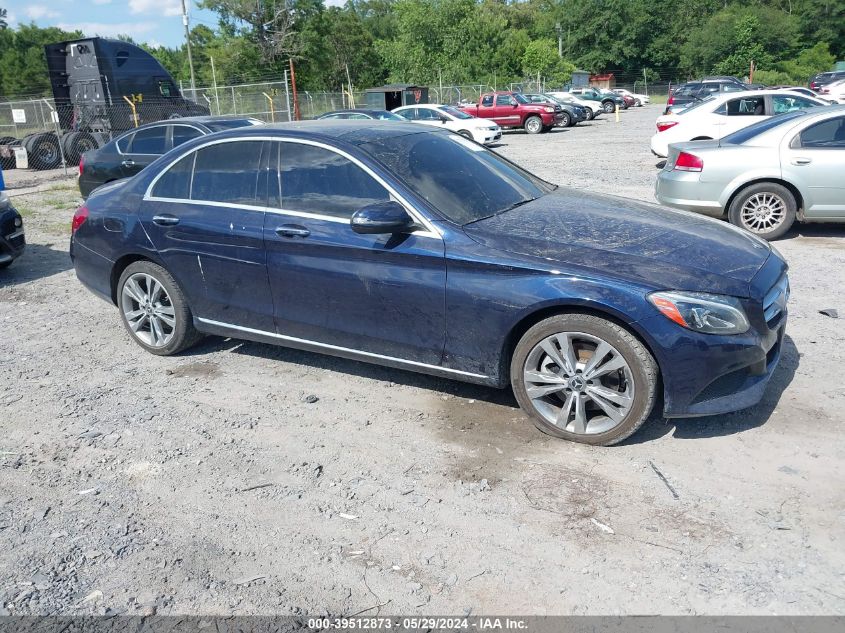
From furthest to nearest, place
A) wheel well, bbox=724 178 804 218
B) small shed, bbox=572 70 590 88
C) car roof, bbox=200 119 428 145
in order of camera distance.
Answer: small shed, bbox=572 70 590 88 → wheel well, bbox=724 178 804 218 → car roof, bbox=200 119 428 145

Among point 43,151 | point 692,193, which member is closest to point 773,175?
point 692,193

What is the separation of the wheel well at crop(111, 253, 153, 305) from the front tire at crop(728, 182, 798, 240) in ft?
21.6

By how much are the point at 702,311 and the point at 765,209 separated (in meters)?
→ 5.69

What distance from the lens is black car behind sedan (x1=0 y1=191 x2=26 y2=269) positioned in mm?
8172

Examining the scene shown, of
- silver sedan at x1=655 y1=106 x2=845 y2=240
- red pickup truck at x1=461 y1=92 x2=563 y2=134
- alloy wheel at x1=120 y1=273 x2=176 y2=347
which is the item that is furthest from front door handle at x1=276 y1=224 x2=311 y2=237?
red pickup truck at x1=461 y1=92 x2=563 y2=134

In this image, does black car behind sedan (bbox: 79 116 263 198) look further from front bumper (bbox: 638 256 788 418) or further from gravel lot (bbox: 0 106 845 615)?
front bumper (bbox: 638 256 788 418)

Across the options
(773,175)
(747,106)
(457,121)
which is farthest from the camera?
(457,121)

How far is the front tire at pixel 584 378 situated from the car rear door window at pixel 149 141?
924 cm

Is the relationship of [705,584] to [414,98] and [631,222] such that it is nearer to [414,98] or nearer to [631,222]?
[631,222]

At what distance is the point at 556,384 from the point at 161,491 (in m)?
2.16

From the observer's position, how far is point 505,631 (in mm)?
2783

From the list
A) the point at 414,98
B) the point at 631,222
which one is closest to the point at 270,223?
the point at 631,222

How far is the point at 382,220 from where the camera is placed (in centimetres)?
419

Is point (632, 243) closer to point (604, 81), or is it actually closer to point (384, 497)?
point (384, 497)
